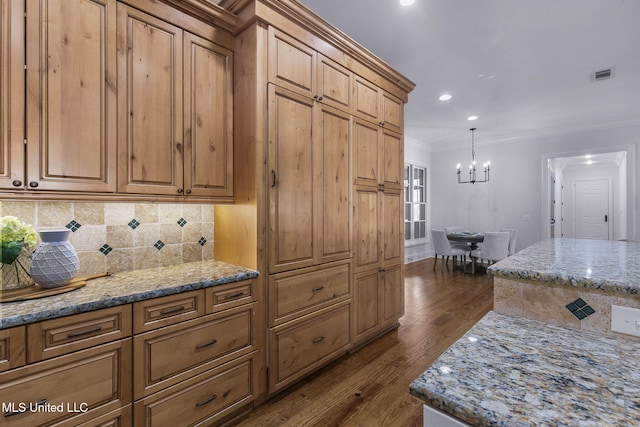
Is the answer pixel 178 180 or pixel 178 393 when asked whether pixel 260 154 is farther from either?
pixel 178 393

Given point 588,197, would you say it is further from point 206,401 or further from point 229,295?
point 206,401

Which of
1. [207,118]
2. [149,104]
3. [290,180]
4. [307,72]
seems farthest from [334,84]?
[149,104]

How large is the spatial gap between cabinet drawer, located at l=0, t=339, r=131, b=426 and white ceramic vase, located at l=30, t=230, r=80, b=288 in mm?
430

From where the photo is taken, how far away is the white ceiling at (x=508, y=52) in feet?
7.91

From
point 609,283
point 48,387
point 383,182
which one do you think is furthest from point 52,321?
point 383,182

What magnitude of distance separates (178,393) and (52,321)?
69 cm

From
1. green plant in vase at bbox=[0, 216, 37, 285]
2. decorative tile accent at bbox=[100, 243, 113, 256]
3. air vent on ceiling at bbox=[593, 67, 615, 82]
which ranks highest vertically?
air vent on ceiling at bbox=[593, 67, 615, 82]

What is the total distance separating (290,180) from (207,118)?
2.17ft

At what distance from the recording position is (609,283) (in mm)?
905

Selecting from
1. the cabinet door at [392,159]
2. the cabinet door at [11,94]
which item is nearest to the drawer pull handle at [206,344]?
the cabinet door at [11,94]

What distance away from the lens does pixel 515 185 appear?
248 inches

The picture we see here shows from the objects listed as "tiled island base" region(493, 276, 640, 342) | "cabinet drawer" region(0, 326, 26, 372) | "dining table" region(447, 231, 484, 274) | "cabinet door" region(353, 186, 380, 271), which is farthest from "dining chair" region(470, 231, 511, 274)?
"cabinet drawer" region(0, 326, 26, 372)

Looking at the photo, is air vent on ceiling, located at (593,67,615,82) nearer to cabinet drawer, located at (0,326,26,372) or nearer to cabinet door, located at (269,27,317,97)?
cabinet door, located at (269,27,317,97)

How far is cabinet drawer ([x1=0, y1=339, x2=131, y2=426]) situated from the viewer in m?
1.12
